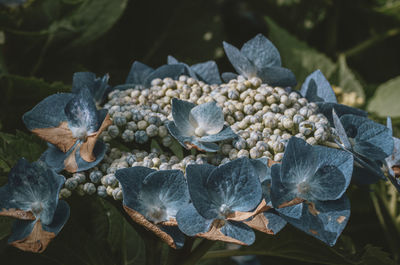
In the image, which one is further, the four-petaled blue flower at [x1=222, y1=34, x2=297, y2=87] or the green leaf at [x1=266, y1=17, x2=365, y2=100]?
the green leaf at [x1=266, y1=17, x2=365, y2=100]

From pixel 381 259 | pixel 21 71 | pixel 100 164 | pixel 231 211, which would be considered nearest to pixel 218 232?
pixel 231 211

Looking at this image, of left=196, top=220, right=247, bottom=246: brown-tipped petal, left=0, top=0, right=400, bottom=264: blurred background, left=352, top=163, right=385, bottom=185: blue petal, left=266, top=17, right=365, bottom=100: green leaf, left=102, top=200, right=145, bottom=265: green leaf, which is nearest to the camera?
left=196, top=220, right=247, bottom=246: brown-tipped petal

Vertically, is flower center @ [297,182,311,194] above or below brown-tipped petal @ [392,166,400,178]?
above

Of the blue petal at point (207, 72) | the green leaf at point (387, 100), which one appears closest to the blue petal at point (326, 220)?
the blue petal at point (207, 72)

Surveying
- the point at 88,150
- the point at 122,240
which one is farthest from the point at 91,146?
the point at 122,240

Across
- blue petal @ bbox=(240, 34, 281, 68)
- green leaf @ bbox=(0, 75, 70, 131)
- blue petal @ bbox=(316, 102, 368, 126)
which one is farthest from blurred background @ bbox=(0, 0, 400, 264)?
blue petal @ bbox=(240, 34, 281, 68)

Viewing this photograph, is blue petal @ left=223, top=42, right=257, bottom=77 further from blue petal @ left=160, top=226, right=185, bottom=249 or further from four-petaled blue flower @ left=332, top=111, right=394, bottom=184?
blue petal @ left=160, top=226, right=185, bottom=249

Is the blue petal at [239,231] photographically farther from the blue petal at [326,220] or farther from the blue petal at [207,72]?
the blue petal at [207,72]

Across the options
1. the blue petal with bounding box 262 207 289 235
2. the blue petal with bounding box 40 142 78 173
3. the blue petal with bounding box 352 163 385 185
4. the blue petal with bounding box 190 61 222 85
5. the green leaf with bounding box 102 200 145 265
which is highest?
the blue petal with bounding box 190 61 222 85
